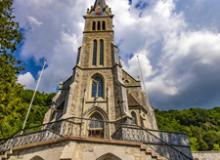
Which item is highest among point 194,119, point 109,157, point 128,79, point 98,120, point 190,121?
point 194,119

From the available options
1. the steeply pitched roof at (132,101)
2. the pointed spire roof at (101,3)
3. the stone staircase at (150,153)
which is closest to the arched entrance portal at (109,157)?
the stone staircase at (150,153)

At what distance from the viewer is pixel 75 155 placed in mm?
8992

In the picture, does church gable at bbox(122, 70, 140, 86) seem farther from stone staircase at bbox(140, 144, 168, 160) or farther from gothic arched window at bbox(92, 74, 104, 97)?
stone staircase at bbox(140, 144, 168, 160)

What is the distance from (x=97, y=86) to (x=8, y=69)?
16.1 meters

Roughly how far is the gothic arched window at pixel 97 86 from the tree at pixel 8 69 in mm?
14351

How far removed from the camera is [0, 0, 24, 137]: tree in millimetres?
9462

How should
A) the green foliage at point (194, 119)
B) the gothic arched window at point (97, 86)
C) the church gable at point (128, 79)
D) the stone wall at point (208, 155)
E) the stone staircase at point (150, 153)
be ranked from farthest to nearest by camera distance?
the green foliage at point (194, 119)
the church gable at point (128, 79)
the stone wall at point (208, 155)
the gothic arched window at point (97, 86)
the stone staircase at point (150, 153)

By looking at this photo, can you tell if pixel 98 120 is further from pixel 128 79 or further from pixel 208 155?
pixel 208 155

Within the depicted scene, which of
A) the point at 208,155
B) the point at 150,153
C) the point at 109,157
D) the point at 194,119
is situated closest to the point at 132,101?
the point at 208,155

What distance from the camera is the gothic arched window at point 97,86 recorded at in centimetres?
2455

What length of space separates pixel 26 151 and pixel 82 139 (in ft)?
9.24

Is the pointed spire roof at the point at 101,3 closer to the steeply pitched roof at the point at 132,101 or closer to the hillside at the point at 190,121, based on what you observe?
the steeply pitched roof at the point at 132,101

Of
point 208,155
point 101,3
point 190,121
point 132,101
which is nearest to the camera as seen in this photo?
point 132,101

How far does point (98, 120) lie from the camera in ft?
34.5
